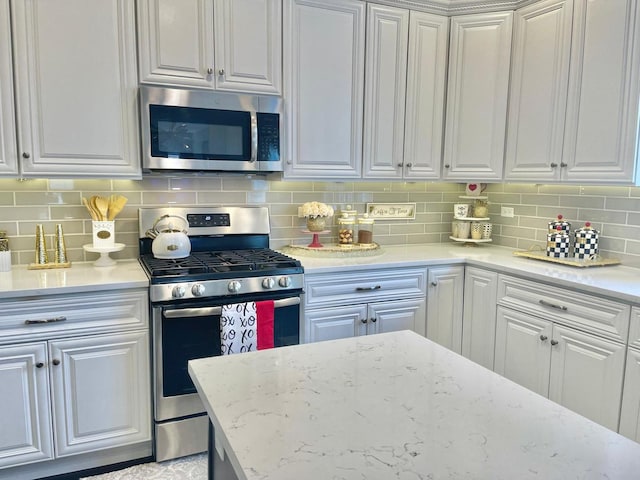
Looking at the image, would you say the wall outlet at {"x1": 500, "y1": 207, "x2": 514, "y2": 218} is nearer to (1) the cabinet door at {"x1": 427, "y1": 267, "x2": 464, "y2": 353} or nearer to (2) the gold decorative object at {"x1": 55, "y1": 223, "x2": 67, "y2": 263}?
(1) the cabinet door at {"x1": 427, "y1": 267, "x2": 464, "y2": 353}

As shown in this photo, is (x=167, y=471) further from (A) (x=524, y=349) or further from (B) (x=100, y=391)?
(A) (x=524, y=349)

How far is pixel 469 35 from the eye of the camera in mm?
3070

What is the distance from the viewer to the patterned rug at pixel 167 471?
231 cm

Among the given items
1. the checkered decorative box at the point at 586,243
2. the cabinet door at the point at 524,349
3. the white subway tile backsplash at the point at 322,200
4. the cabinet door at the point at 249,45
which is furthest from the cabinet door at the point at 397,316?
the cabinet door at the point at 249,45

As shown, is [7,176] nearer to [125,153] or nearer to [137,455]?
[125,153]

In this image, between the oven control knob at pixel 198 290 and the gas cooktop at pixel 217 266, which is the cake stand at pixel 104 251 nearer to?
the gas cooktop at pixel 217 266

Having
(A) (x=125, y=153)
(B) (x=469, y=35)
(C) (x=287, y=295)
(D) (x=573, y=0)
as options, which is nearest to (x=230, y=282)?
(C) (x=287, y=295)

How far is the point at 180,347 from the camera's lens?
230 centimetres

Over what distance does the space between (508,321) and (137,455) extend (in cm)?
209

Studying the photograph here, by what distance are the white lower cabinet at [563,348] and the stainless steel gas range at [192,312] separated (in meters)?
1.19

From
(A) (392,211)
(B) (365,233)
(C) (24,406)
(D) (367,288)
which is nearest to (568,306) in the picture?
(D) (367,288)

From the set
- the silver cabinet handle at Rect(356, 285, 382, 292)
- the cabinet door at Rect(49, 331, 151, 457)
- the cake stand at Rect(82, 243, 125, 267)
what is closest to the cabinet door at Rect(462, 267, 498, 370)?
the silver cabinet handle at Rect(356, 285, 382, 292)

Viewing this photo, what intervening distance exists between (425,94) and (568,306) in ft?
5.13

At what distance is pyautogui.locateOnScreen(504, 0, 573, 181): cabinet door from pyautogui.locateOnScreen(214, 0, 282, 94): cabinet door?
1.47 meters
